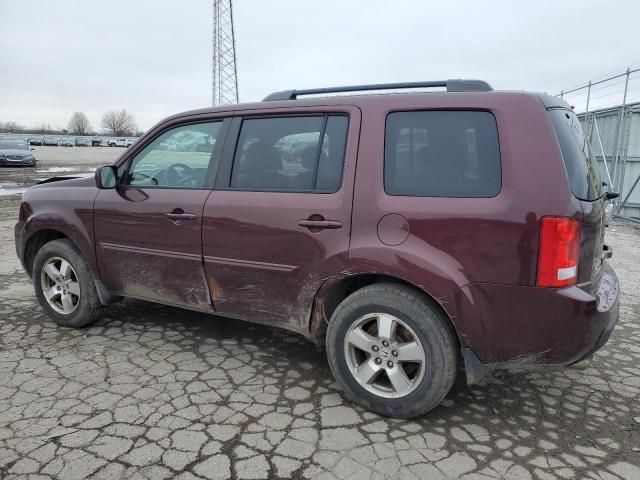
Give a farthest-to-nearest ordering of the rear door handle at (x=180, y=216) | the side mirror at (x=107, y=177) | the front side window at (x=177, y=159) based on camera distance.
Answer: the side mirror at (x=107, y=177) → the front side window at (x=177, y=159) → the rear door handle at (x=180, y=216)

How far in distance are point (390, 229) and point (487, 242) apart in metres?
0.51

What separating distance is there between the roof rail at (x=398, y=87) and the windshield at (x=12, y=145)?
2801 centimetres

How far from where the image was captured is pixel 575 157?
97.7 inches

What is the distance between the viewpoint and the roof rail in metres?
2.72

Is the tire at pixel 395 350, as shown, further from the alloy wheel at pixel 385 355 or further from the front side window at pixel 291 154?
the front side window at pixel 291 154

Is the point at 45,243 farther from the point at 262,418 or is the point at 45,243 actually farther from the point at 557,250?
the point at 557,250

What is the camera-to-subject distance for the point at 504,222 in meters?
2.40

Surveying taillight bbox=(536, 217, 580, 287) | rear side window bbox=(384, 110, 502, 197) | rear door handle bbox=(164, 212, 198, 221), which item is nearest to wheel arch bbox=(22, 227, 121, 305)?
rear door handle bbox=(164, 212, 198, 221)

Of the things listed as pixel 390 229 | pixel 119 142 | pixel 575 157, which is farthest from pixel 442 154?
pixel 119 142

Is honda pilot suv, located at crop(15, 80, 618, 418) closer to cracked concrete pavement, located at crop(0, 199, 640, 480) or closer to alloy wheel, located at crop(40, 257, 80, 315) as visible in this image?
cracked concrete pavement, located at crop(0, 199, 640, 480)

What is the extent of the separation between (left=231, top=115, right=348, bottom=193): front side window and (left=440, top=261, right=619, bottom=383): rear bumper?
102cm

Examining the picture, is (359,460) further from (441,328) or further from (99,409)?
(99,409)

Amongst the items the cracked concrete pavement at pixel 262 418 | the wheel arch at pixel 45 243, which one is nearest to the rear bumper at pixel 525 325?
the cracked concrete pavement at pixel 262 418

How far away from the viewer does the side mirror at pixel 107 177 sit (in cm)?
371
